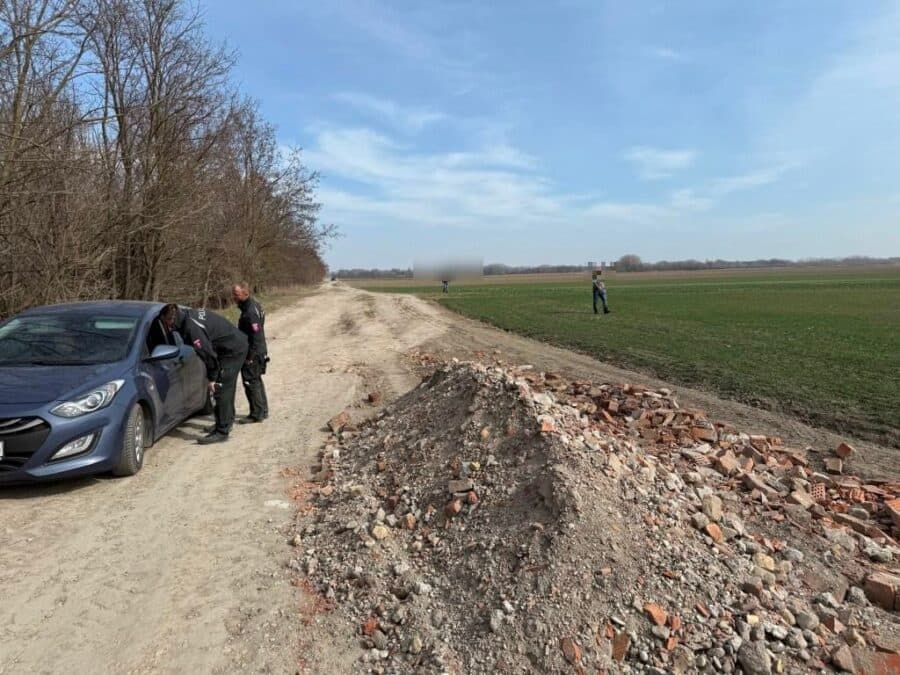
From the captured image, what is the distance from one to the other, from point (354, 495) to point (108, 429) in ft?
7.33

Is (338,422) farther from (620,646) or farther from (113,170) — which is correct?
(113,170)

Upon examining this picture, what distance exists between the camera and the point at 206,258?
23.0 m

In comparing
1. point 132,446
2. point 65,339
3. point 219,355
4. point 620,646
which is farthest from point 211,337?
point 620,646

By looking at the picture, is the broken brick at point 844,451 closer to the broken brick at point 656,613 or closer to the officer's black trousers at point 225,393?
the broken brick at point 656,613

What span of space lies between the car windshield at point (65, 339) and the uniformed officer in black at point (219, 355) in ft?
1.63

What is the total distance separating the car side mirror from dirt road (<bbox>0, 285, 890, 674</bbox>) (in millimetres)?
1060

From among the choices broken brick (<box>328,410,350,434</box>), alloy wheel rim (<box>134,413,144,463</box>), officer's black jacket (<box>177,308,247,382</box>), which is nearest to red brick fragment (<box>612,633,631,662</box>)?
alloy wheel rim (<box>134,413,144,463</box>)

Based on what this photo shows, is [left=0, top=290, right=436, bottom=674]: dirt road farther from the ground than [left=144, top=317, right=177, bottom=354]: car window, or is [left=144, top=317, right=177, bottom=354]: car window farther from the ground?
[left=144, top=317, right=177, bottom=354]: car window

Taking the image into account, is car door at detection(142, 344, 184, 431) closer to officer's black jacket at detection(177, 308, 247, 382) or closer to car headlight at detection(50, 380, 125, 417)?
officer's black jacket at detection(177, 308, 247, 382)

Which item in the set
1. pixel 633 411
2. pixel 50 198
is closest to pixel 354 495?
pixel 633 411

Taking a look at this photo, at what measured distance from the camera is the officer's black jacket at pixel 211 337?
255 inches

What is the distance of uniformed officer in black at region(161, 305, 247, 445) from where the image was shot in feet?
21.9

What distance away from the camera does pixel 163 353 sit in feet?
19.8

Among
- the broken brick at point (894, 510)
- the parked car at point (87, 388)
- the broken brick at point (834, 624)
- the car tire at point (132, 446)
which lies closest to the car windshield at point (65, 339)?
the parked car at point (87, 388)
